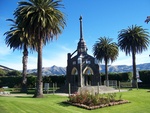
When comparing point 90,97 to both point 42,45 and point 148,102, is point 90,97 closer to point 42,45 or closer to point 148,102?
point 148,102

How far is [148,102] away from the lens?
66.4 feet

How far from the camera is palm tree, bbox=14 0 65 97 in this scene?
2477cm

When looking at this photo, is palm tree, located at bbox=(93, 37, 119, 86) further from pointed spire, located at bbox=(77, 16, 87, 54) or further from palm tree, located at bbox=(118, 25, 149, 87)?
pointed spire, located at bbox=(77, 16, 87, 54)

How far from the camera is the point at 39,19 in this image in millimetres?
24469

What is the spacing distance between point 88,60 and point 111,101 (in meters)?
16.8

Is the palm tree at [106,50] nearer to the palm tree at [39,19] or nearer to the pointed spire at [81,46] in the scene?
the pointed spire at [81,46]

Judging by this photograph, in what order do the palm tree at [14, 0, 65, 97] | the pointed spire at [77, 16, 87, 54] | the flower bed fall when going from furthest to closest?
the pointed spire at [77, 16, 87, 54]
the palm tree at [14, 0, 65, 97]
the flower bed

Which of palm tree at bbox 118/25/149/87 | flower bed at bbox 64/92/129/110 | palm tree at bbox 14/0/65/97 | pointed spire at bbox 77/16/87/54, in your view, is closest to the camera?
flower bed at bbox 64/92/129/110

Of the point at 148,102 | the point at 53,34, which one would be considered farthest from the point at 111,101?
the point at 53,34

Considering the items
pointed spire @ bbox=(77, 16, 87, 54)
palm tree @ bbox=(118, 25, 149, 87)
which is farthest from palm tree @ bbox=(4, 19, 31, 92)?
palm tree @ bbox=(118, 25, 149, 87)

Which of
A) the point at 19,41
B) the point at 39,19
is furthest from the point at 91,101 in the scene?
→ the point at 19,41

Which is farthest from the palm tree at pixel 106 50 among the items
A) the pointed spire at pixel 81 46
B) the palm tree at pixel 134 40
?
the pointed spire at pixel 81 46

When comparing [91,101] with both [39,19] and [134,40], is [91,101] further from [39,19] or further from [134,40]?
[134,40]

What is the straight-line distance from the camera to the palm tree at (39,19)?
2477cm
